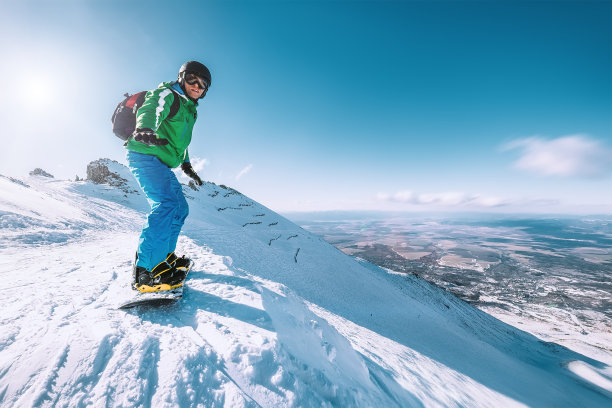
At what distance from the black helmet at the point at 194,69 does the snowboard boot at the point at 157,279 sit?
2.70m

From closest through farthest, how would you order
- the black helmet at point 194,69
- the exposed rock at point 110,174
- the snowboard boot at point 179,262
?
the black helmet at point 194,69, the snowboard boot at point 179,262, the exposed rock at point 110,174

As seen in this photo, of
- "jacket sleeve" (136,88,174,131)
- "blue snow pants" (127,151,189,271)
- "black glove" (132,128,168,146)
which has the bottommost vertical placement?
"blue snow pants" (127,151,189,271)

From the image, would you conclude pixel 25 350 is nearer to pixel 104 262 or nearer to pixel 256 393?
pixel 256 393

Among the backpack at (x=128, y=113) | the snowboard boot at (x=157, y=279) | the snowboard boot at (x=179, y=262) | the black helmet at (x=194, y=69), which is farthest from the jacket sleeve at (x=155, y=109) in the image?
the snowboard boot at (x=179, y=262)

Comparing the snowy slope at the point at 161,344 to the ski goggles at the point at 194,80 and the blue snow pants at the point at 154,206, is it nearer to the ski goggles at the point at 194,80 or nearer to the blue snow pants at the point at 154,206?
the blue snow pants at the point at 154,206

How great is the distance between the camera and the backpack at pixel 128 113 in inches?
114

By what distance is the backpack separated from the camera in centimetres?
290

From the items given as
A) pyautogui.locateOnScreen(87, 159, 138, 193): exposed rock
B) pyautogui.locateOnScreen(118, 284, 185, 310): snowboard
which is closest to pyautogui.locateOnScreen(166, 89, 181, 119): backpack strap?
pyautogui.locateOnScreen(118, 284, 185, 310): snowboard

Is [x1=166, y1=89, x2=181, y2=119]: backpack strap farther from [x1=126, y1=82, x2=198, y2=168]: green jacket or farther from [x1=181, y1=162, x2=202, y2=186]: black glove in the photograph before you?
[x1=181, y1=162, x2=202, y2=186]: black glove

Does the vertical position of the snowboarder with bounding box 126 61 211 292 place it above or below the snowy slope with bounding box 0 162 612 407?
above

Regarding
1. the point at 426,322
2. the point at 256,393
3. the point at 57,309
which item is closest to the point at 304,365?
the point at 256,393

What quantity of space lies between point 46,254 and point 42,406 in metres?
4.40

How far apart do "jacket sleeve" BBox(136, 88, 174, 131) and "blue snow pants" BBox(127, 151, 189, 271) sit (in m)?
0.45

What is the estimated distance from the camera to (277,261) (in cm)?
758
